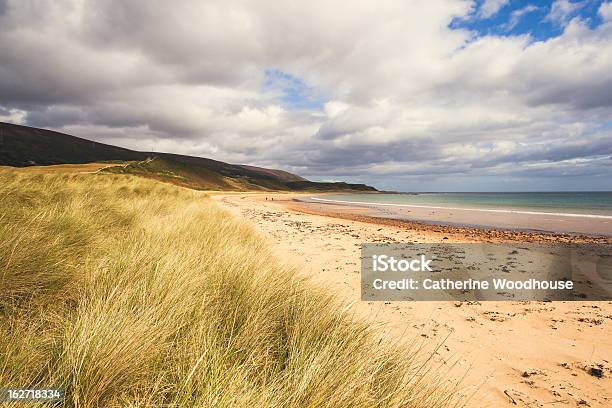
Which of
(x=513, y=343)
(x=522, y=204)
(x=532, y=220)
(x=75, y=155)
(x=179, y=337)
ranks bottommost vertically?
(x=513, y=343)

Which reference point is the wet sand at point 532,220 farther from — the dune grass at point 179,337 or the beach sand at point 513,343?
the dune grass at point 179,337

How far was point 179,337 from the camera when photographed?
2344mm

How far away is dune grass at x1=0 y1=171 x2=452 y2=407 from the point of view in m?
1.72

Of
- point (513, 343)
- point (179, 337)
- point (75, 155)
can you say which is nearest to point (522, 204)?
point (513, 343)

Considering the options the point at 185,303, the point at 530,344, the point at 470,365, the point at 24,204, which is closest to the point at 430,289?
the point at 530,344

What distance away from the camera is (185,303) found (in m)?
2.62

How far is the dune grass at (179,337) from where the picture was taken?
1.72 metres

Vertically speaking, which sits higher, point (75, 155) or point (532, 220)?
point (75, 155)

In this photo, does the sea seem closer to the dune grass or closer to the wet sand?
the wet sand

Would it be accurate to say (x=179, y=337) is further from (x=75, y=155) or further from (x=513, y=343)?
(x=75, y=155)

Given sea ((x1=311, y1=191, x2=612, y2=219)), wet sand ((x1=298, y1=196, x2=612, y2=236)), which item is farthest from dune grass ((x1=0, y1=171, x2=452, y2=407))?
sea ((x1=311, y1=191, x2=612, y2=219))

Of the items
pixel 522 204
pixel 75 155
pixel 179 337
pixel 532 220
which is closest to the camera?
pixel 179 337

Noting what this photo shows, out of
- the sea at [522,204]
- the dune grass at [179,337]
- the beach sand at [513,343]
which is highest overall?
the sea at [522,204]

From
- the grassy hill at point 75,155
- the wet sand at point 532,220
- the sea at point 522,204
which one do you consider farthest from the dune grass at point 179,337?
the grassy hill at point 75,155
